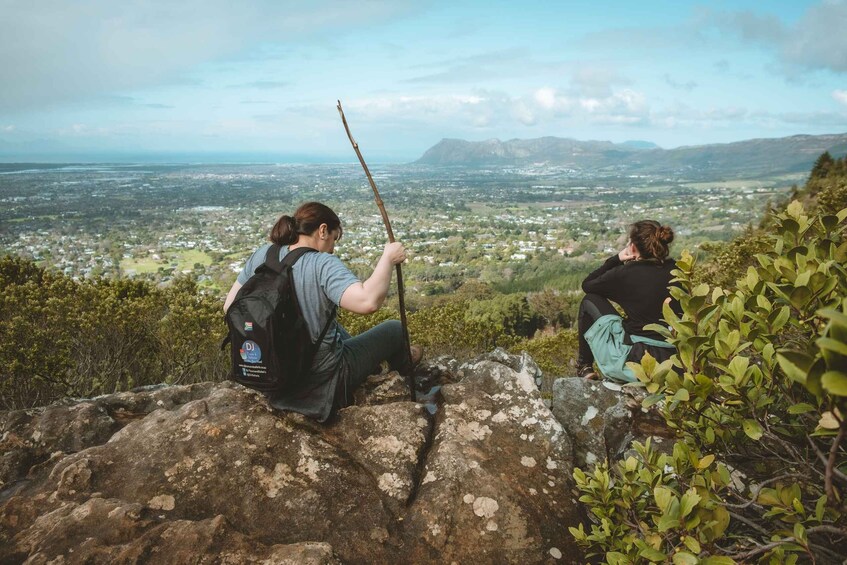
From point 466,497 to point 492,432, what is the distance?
2.19 ft

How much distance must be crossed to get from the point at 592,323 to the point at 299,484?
3.12 meters

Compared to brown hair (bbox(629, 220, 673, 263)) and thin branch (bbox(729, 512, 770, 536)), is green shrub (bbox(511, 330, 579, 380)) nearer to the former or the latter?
brown hair (bbox(629, 220, 673, 263))

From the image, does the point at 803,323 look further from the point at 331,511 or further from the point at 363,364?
the point at 363,364

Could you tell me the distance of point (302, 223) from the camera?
11.5ft

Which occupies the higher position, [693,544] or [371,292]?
[371,292]

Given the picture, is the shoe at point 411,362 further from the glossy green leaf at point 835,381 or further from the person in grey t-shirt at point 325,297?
the glossy green leaf at point 835,381

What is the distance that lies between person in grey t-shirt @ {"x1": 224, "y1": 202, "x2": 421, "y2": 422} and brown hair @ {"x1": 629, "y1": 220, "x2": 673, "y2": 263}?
93.4 inches

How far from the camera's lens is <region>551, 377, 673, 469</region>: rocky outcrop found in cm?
A: 349

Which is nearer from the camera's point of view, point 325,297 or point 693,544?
point 693,544

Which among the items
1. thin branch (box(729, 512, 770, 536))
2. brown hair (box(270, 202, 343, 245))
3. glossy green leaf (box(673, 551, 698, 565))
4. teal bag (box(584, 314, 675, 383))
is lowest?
teal bag (box(584, 314, 675, 383))

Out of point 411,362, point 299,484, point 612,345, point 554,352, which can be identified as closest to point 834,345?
point 299,484

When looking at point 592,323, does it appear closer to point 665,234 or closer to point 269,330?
point 665,234

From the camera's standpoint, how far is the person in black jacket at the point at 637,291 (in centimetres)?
430

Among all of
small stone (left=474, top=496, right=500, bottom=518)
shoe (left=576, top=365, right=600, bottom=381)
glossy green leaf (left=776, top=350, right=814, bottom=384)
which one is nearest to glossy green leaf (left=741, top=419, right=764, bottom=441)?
glossy green leaf (left=776, top=350, right=814, bottom=384)
